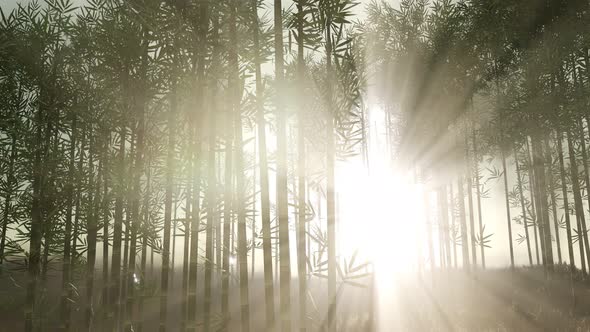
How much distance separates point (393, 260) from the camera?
15.7 metres

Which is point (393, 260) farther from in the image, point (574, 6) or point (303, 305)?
point (303, 305)

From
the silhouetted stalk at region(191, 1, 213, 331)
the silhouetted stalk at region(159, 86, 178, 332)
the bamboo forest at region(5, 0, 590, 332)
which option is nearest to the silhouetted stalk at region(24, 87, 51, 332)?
the bamboo forest at region(5, 0, 590, 332)

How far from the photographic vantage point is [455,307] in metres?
10.1

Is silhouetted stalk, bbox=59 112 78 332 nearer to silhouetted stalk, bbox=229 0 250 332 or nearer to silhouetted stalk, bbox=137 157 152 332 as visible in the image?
silhouetted stalk, bbox=137 157 152 332

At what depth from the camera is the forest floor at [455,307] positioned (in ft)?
26.8

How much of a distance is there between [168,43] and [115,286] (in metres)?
3.90

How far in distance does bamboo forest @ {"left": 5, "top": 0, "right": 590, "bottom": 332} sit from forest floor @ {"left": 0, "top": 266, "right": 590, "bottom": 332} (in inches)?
4.1


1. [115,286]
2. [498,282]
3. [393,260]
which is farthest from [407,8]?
[115,286]

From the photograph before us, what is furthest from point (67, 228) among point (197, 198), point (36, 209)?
point (197, 198)

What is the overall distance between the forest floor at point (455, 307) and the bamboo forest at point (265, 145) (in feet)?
0.34

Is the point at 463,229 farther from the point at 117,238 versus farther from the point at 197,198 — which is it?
the point at 117,238

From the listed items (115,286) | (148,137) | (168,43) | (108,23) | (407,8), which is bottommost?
(115,286)

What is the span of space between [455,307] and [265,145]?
A: 851 cm

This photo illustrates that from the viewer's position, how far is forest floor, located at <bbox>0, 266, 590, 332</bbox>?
322 inches
